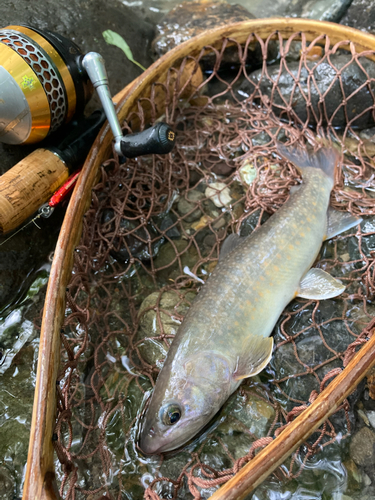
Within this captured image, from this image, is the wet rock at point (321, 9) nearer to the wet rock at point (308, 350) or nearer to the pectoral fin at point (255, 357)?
the wet rock at point (308, 350)

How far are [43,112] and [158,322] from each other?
1766 millimetres

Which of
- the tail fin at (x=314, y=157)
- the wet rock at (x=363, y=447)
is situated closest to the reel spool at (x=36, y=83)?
the tail fin at (x=314, y=157)

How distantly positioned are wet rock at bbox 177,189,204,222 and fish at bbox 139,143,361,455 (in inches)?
25.7

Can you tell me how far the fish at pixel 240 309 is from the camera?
85.0 inches

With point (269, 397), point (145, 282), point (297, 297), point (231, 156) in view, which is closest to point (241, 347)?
point (269, 397)

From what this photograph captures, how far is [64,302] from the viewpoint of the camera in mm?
2346

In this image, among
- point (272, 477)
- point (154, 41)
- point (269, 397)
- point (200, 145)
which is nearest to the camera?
point (272, 477)

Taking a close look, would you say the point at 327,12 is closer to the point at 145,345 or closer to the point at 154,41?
the point at 154,41

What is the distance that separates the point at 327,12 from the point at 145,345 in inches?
195

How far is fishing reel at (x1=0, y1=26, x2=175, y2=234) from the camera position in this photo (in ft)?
8.02

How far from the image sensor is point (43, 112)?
2621 mm

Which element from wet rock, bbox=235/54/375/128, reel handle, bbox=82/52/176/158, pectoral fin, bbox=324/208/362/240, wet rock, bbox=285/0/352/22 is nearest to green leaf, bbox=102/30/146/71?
wet rock, bbox=235/54/375/128

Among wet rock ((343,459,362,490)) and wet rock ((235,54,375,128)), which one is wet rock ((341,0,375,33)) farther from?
wet rock ((343,459,362,490))

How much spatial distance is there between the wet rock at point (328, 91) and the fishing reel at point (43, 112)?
1.73 meters
